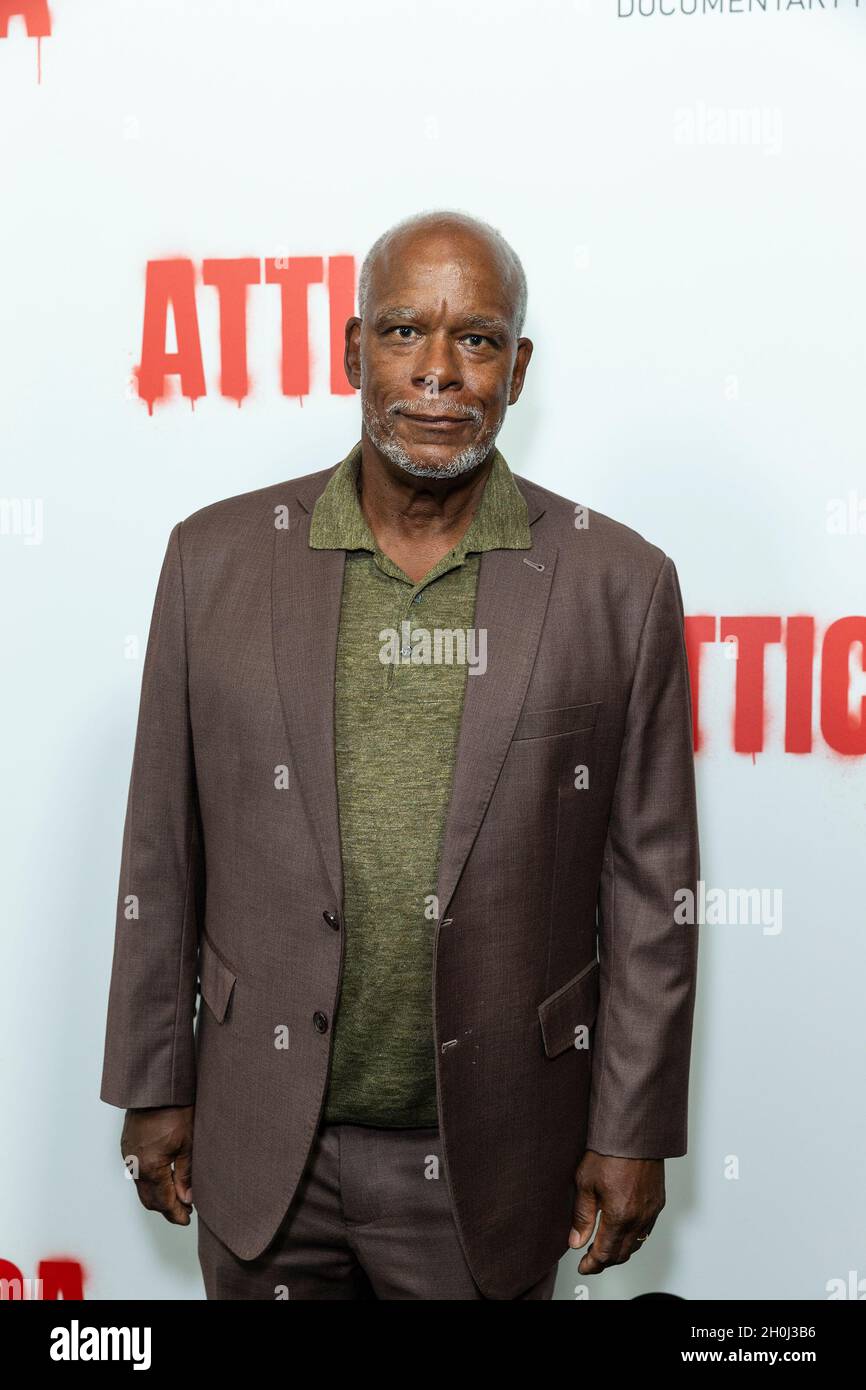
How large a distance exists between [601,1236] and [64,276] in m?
1.58

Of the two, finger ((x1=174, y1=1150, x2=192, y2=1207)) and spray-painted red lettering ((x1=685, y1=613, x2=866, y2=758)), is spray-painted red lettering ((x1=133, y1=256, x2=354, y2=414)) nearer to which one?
spray-painted red lettering ((x1=685, y1=613, x2=866, y2=758))

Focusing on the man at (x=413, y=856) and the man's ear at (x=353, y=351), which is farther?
the man's ear at (x=353, y=351)

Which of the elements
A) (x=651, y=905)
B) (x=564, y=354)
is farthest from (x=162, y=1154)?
(x=564, y=354)

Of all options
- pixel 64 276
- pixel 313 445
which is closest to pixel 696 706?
pixel 313 445

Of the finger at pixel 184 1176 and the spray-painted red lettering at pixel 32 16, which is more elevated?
the spray-painted red lettering at pixel 32 16

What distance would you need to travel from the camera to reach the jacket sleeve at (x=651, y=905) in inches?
64.4

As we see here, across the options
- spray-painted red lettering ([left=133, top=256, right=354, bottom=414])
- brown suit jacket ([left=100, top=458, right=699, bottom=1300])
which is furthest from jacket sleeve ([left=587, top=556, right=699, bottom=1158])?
spray-painted red lettering ([left=133, top=256, right=354, bottom=414])

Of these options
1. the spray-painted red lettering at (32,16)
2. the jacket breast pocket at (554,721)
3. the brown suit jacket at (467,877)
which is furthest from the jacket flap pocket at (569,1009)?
the spray-painted red lettering at (32,16)

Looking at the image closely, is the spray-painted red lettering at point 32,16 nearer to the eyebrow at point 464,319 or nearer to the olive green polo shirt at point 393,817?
the eyebrow at point 464,319

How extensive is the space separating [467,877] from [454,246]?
0.73 meters

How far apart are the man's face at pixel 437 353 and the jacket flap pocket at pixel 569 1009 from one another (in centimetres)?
63

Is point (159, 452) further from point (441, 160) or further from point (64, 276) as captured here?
point (441, 160)

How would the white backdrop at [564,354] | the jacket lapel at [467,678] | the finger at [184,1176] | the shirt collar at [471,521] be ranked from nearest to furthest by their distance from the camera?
the jacket lapel at [467,678], the shirt collar at [471,521], the finger at [184,1176], the white backdrop at [564,354]

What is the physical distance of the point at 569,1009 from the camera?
1651 mm
